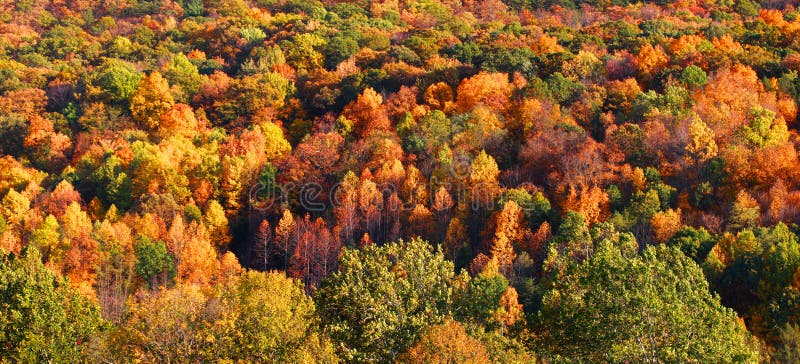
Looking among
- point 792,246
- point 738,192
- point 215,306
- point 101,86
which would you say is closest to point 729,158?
point 738,192

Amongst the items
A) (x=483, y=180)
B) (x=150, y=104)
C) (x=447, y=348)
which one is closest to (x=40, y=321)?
(x=447, y=348)

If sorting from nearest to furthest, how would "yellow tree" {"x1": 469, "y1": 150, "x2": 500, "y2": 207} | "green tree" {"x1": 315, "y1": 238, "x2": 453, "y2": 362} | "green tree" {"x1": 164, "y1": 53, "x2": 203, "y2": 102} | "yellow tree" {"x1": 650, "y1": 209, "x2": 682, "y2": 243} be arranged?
"green tree" {"x1": 315, "y1": 238, "x2": 453, "y2": 362}, "yellow tree" {"x1": 650, "y1": 209, "x2": 682, "y2": 243}, "yellow tree" {"x1": 469, "y1": 150, "x2": 500, "y2": 207}, "green tree" {"x1": 164, "y1": 53, "x2": 203, "y2": 102}

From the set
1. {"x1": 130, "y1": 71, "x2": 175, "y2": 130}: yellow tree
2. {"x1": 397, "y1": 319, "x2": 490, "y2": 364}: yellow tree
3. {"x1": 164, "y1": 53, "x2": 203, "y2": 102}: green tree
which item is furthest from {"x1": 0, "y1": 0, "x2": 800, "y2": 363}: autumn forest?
{"x1": 164, "y1": 53, "x2": 203, "y2": 102}: green tree

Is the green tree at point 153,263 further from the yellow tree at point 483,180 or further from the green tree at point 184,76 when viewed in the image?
the green tree at point 184,76

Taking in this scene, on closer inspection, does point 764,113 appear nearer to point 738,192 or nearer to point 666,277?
point 738,192

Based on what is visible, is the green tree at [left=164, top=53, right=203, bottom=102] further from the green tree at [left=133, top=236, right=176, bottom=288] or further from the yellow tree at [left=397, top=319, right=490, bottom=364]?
the yellow tree at [left=397, top=319, right=490, bottom=364]

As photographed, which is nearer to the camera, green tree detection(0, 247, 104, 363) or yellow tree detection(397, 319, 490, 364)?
yellow tree detection(397, 319, 490, 364)
